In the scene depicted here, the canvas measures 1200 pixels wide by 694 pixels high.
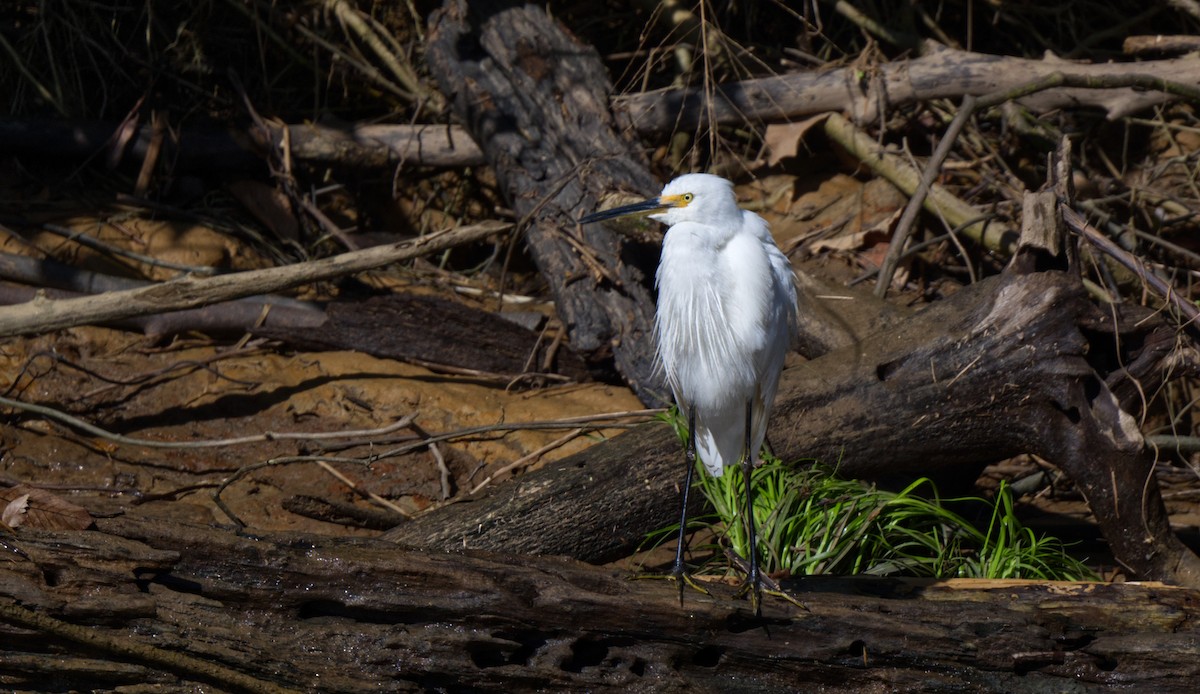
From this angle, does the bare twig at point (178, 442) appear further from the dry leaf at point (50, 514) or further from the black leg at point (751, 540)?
the black leg at point (751, 540)

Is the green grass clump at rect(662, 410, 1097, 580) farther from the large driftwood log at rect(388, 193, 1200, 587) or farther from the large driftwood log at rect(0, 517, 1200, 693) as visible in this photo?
the large driftwood log at rect(0, 517, 1200, 693)

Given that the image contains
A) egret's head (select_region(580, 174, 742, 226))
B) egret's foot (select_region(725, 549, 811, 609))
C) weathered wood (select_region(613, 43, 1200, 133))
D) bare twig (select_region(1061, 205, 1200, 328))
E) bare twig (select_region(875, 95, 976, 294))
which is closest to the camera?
egret's foot (select_region(725, 549, 811, 609))

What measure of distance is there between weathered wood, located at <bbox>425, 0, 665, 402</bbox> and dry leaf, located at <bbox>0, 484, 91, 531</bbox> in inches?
92.0

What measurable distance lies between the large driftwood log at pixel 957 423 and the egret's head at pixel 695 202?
88 centimetres

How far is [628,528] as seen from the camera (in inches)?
149

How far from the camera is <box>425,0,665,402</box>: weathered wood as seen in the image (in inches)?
182

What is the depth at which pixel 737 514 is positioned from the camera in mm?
3855

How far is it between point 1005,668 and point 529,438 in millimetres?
2233

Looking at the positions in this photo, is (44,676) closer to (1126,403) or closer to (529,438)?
(529,438)

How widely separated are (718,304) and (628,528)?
3.17 feet

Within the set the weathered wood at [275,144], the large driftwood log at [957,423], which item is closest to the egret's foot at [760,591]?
the large driftwood log at [957,423]

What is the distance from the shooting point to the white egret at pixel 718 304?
3.29 metres

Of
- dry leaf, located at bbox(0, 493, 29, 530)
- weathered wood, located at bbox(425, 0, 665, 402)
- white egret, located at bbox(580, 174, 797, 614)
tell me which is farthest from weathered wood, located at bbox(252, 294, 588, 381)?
dry leaf, located at bbox(0, 493, 29, 530)

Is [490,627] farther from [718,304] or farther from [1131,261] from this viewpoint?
[1131,261]
